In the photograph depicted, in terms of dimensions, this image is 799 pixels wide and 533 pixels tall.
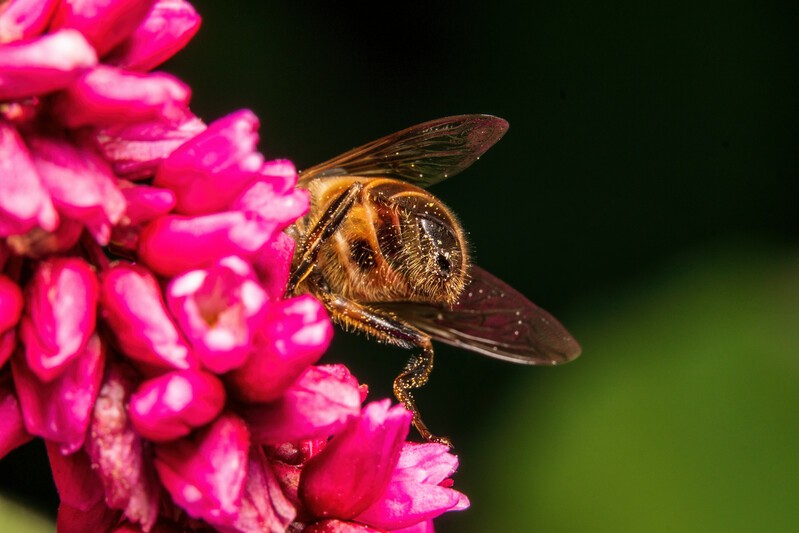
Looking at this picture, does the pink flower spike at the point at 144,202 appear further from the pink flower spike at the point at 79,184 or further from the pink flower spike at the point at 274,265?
the pink flower spike at the point at 274,265

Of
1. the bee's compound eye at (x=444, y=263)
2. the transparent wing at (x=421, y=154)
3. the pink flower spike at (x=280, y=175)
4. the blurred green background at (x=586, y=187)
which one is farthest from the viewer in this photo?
the blurred green background at (x=586, y=187)

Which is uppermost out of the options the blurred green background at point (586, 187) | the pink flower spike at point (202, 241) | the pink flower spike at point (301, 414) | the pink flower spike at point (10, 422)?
the pink flower spike at point (202, 241)

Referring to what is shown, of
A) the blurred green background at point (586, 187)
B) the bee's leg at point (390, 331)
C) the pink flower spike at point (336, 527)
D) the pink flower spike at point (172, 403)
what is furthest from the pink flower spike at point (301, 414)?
the blurred green background at point (586, 187)

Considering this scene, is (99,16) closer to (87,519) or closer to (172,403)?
(172,403)

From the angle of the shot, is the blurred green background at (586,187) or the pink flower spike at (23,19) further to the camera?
the blurred green background at (586,187)

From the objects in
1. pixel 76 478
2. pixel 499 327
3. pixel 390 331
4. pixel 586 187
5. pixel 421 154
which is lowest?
pixel 586 187

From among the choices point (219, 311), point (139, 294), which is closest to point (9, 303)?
point (139, 294)
